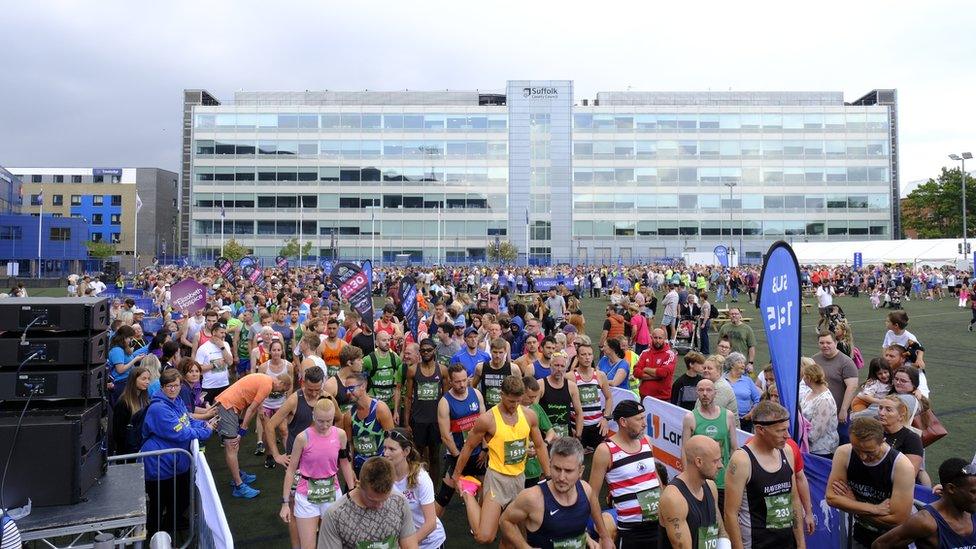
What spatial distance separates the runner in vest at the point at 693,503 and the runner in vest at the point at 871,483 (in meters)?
1.19

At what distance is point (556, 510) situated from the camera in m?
4.16

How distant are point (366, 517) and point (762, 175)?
73.4 metres

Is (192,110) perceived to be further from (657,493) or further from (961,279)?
(657,493)

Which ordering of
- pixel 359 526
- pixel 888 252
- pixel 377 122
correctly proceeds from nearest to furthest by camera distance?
pixel 359 526, pixel 888 252, pixel 377 122

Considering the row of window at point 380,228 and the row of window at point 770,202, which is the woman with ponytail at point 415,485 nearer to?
the row of window at point 380,228

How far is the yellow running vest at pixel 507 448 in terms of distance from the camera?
5.50 metres

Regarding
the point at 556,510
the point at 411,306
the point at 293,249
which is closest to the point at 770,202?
the point at 293,249

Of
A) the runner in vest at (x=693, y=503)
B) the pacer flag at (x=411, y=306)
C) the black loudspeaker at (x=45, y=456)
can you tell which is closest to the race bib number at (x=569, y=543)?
the runner in vest at (x=693, y=503)

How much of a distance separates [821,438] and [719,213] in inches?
2645

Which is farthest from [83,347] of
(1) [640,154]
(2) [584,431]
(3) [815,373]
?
(1) [640,154]

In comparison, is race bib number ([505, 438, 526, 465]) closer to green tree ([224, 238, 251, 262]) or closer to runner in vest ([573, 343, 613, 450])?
runner in vest ([573, 343, 613, 450])

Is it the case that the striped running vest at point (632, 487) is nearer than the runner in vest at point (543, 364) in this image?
Yes

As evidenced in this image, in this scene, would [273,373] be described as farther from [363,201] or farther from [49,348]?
[363,201]

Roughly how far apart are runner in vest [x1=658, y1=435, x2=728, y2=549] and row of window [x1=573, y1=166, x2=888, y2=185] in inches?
2694
